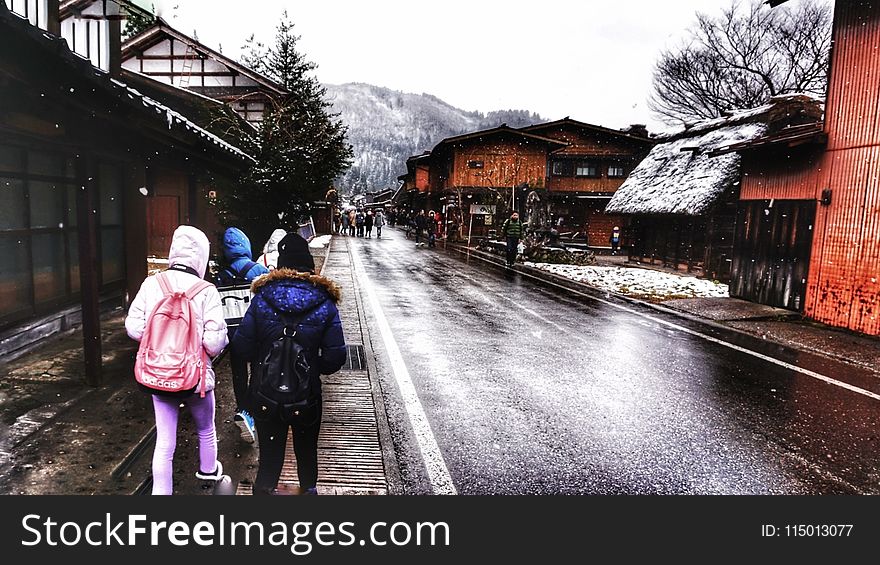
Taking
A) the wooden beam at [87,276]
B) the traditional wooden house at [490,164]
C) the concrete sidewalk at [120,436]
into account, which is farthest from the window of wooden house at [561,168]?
the wooden beam at [87,276]

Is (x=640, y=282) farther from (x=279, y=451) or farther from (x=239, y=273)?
(x=279, y=451)

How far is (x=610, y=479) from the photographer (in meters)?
4.09

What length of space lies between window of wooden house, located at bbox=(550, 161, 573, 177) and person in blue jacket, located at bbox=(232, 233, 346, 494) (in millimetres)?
37342

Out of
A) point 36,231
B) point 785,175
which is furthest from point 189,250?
point 785,175

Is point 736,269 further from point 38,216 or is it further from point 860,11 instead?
point 38,216

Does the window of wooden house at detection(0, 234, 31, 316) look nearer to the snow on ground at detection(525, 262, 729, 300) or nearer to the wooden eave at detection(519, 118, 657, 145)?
the snow on ground at detection(525, 262, 729, 300)

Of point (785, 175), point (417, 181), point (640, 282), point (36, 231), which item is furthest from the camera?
point (417, 181)

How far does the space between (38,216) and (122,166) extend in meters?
2.35

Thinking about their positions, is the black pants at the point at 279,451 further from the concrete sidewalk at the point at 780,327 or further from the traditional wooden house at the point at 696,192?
the traditional wooden house at the point at 696,192

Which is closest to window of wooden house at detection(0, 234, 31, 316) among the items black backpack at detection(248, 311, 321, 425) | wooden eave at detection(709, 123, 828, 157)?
black backpack at detection(248, 311, 321, 425)

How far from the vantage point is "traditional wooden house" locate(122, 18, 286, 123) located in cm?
2544

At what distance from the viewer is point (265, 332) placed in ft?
10.5

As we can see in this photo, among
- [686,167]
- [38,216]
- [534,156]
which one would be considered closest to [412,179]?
[534,156]

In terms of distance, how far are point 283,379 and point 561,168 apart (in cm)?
3801
